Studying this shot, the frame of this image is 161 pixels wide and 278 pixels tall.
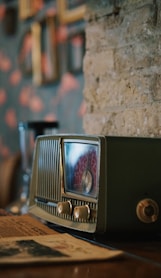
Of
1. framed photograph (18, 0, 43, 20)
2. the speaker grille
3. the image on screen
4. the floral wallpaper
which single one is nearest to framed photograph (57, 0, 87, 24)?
the floral wallpaper

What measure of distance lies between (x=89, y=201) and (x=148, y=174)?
0.14m

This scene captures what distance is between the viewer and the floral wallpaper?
10.0ft

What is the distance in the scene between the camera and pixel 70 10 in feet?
9.89

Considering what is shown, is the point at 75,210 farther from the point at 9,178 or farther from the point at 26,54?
the point at 26,54

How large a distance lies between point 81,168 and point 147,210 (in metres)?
0.20

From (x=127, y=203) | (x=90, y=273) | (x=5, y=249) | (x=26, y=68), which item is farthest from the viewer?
(x=26, y=68)

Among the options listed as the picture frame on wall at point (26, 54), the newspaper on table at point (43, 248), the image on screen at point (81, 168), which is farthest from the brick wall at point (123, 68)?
the picture frame on wall at point (26, 54)

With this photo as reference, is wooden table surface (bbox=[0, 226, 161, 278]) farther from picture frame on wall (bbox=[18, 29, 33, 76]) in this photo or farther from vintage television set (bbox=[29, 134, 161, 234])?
picture frame on wall (bbox=[18, 29, 33, 76])

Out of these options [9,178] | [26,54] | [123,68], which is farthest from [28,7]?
[123,68]

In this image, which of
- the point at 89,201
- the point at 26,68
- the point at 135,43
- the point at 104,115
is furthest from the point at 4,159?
the point at 89,201

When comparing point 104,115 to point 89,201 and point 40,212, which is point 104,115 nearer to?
point 40,212

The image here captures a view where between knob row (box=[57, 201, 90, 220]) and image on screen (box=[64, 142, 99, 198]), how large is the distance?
0.03 m

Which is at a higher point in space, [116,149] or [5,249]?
[116,149]

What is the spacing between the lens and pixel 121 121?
5.91ft
